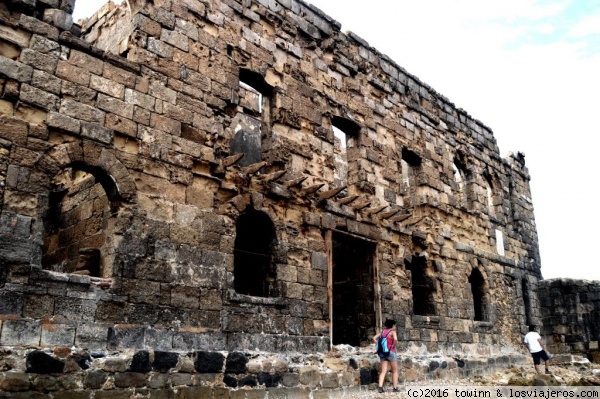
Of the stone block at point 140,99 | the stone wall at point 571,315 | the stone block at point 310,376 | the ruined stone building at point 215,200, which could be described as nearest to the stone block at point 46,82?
the ruined stone building at point 215,200

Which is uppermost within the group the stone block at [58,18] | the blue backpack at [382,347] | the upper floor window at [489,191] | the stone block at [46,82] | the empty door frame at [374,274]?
the upper floor window at [489,191]

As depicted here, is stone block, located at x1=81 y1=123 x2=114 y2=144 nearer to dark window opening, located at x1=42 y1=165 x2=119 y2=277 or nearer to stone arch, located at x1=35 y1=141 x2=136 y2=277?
stone arch, located at x1=35 y1=141 x2=136 y2=277

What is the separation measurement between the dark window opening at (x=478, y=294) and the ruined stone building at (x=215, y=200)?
0.16ft

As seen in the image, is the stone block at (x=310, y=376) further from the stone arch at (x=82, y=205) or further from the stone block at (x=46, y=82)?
the stone block at (x=46, y=82)

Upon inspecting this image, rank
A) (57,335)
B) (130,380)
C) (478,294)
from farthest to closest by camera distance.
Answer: (478,294) → (130,380) → (57,335)

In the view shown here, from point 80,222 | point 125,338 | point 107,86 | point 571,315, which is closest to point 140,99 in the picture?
point 107,86

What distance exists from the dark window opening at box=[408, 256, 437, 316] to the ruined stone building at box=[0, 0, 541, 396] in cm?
5

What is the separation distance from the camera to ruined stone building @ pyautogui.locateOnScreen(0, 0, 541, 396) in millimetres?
5754

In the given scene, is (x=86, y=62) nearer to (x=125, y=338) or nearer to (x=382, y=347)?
(x=125, y=338)

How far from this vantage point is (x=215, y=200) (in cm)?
739

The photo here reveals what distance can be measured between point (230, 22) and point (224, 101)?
4.88 ft

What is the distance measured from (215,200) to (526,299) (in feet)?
35.0

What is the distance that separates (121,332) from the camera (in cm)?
593

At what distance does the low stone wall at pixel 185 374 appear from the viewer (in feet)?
17.1
